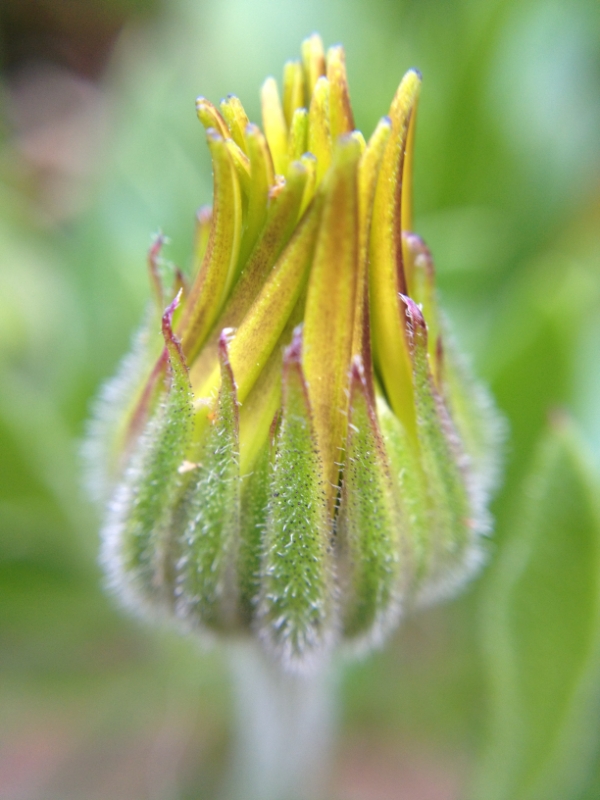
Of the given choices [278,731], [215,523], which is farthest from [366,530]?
[278,731]

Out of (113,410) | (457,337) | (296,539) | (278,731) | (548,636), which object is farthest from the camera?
(457,337)

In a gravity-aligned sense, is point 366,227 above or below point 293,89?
below

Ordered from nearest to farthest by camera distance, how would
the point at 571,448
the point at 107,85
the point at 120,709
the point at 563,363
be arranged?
1. the point at 571,448
2. the point at 563,363
3. the point at 120,709
4. the point at 107,85

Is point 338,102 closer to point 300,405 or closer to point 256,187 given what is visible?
point 256,187

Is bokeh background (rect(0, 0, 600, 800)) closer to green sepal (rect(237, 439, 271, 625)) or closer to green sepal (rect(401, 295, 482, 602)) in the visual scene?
green sepal (rect(401, 295, 482, 602))

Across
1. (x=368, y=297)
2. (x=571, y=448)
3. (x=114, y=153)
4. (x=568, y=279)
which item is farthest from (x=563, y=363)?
(x=114, y=153)

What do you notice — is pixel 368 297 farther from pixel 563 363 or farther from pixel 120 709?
pixel 120 709
